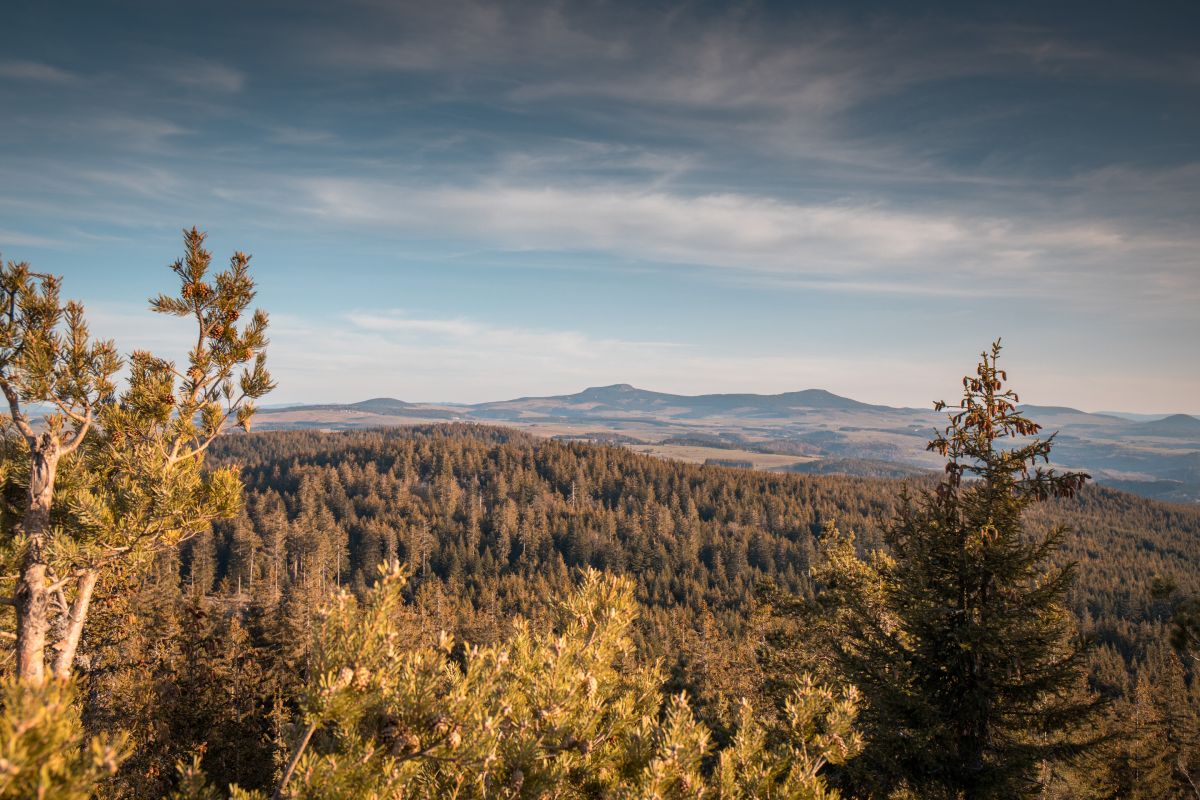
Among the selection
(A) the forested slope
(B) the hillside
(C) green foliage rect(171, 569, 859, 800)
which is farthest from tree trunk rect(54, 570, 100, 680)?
(B) the hillside

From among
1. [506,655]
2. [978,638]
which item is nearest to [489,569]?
[978,638]

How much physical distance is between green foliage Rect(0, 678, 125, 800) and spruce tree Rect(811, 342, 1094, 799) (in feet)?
34.1

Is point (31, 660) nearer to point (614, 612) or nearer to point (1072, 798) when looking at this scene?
point (614, 612)

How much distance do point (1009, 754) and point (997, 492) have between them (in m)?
4.22

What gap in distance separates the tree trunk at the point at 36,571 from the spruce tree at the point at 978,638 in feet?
36.6

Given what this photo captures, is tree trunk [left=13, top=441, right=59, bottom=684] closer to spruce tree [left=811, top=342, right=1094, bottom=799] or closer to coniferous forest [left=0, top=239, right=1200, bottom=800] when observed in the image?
coniferous forest [left=0, top=239, right=1200, bottom=800]

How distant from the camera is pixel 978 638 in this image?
29.2 ft

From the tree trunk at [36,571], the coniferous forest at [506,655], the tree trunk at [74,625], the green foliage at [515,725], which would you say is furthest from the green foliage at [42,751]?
the tree trunk at [74,625]

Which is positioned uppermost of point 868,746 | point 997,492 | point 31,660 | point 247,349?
point 247,349

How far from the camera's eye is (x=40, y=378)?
17.5 ft

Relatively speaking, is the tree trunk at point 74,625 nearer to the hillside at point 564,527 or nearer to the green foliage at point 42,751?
the green foliage at point 42,751

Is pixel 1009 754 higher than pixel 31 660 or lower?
lower

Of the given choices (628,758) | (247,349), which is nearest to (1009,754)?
(628,758)

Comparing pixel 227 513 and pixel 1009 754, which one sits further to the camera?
pixel 1009 754
